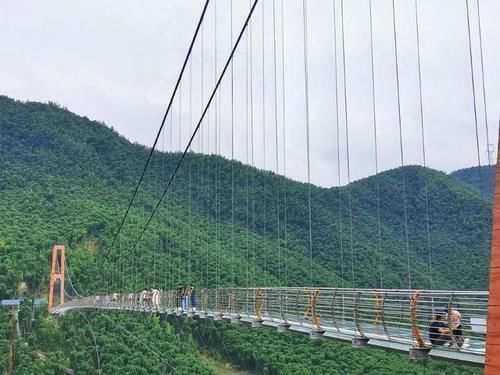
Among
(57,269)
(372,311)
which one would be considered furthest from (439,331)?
(57,269)

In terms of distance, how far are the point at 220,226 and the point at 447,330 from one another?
46935 mm

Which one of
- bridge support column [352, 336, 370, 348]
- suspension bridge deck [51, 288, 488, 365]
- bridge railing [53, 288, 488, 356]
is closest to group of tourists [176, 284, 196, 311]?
bridge railing [53, 288, 488, 356]

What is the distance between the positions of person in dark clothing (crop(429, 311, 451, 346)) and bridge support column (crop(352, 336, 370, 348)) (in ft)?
3.30

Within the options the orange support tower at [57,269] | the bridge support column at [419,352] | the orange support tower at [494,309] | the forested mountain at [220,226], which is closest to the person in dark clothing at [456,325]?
the bridge support column at [419,352]

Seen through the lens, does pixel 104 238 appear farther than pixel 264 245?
Yes

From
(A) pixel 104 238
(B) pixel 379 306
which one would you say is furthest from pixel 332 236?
(B) pixel 379 306

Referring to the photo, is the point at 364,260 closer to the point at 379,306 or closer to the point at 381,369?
the point at 381,369

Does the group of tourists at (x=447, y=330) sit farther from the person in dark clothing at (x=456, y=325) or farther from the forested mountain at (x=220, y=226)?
the forested mountain at (x=220, y=226)

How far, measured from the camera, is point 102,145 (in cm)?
8550

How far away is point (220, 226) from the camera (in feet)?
172

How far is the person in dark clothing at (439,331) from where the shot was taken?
568 centimetres

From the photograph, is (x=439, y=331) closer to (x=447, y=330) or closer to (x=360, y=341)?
(x=447, y=330)

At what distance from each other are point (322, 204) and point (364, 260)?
52.2 feet

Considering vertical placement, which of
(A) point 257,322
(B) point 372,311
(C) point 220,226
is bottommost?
(A) point 257,322
